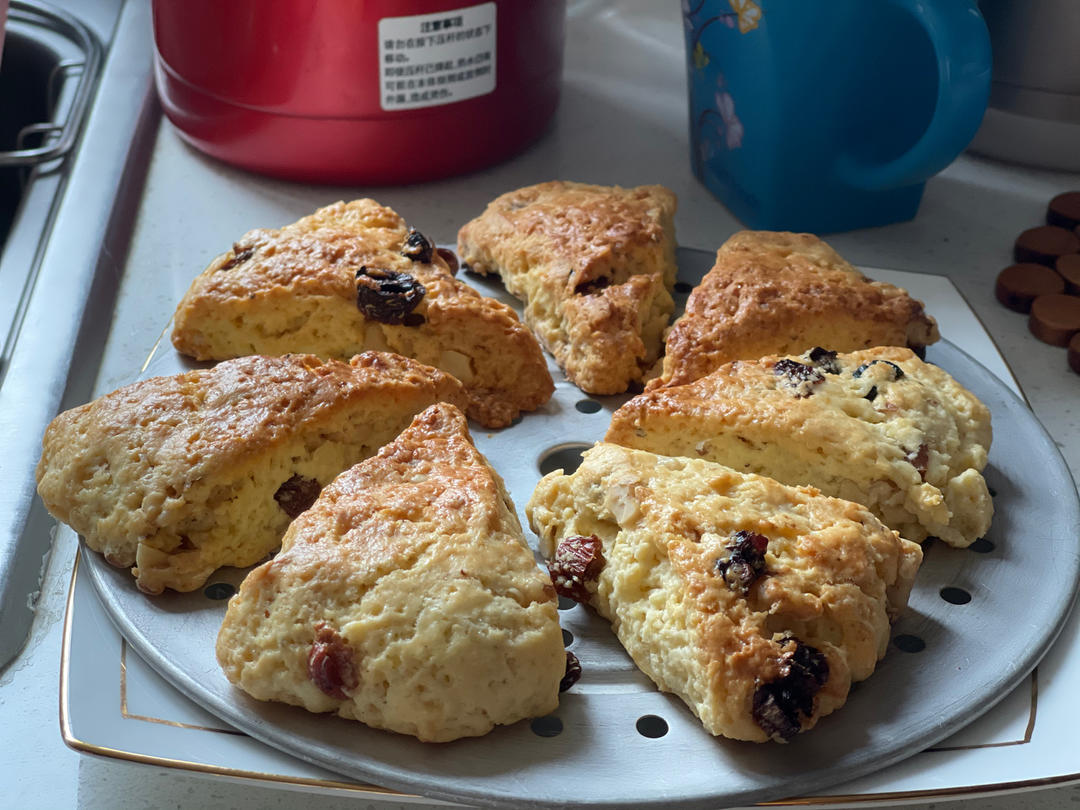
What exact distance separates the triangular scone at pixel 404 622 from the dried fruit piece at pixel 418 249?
18.3 inches

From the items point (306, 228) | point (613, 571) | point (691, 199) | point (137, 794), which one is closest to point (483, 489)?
point (613, 571)

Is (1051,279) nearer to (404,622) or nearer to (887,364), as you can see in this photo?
(887,364)

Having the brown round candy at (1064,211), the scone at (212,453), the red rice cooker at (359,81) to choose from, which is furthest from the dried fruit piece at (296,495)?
the brown round candy at (1064,211)

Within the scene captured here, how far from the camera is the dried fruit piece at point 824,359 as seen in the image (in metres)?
1.26

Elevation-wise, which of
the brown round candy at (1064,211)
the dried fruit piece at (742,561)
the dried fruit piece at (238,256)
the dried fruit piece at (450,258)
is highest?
the dried fruit piece at (742,561)

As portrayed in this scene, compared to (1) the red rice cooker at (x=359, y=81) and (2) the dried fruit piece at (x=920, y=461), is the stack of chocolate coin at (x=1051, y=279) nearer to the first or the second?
(2) the dried fruit piece at (x=920, y=461)

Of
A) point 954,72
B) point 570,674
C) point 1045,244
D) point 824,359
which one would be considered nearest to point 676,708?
point 570,674

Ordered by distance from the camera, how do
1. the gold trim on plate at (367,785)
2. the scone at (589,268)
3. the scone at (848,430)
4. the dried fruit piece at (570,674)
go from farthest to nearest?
the scone at (589,268) → the scone at (848,430) → the dried fruit piece at (570,674) → the gold trim on plate at (367,785)

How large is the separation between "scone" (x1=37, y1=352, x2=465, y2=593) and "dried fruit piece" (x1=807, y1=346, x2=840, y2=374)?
41cm

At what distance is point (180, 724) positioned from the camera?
94cm

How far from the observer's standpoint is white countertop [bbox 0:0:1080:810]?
1.02 meters

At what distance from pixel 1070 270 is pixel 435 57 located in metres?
0.97

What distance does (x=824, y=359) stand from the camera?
127 centimetres

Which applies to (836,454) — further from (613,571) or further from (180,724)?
(180,724)
